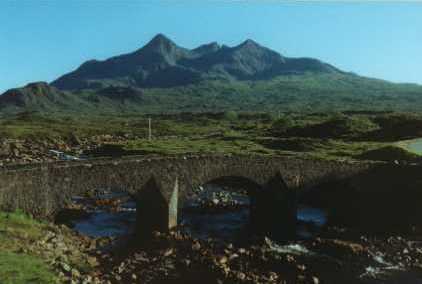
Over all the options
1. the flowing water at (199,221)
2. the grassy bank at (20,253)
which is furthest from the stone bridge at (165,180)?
the flowing water at (199,221)

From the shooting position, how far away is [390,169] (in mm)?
50438

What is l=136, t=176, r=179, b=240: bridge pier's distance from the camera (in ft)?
133

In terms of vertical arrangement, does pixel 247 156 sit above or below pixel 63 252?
above

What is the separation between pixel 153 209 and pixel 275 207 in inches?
471

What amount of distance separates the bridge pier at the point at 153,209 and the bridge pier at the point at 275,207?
9.32 meters

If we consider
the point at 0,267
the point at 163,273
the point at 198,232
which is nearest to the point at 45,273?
the point at 0,267

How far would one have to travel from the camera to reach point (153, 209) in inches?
1614

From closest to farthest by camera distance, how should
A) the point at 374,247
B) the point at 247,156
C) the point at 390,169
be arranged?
1. the point at 374,247
2. the point at 247,156
3. the point at 390,169

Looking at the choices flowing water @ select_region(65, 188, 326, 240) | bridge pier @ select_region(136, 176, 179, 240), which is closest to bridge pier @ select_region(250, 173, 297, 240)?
flowing water @ select_region(65, 188, 326, 240)

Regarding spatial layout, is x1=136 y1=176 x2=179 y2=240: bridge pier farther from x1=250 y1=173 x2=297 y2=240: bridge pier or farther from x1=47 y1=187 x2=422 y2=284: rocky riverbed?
x1=250 y1=173 x2=297 y2=240: bridge pier

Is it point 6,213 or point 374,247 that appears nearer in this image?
point 6,213

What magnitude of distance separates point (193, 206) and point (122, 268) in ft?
74.8

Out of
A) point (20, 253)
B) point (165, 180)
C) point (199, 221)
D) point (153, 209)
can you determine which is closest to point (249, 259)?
point (153, 209)

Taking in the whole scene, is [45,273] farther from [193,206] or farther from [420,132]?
[420,132]
